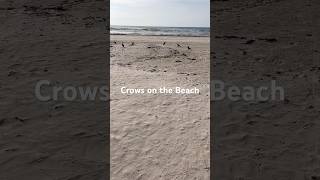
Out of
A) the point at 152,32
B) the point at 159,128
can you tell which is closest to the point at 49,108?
the point at 159,128

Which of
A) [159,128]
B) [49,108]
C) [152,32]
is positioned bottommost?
→ [159,128]

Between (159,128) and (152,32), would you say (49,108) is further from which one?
(152,32)

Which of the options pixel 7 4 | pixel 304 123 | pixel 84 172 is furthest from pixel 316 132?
pixel 7 4

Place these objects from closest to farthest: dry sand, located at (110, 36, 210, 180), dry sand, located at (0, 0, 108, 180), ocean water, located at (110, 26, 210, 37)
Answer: dry sand, located at (0, 0, 108, 180), dry sand, located at (110, 36, 210, 180), ocean water, located at (110, 26, 210, 37)

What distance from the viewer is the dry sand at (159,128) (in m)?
5.07

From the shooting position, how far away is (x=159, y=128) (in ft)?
20.7

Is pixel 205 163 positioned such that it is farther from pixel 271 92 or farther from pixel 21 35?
pixel 21 35

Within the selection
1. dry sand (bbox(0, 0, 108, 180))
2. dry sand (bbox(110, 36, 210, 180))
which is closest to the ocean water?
dry sand (bbox(0, 0, 108, 180))

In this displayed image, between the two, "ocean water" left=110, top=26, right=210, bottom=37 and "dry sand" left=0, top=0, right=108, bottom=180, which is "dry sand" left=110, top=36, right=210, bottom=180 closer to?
"dry sand" left=0, top=0, right=108, bottom=180

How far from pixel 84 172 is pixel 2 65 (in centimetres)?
512

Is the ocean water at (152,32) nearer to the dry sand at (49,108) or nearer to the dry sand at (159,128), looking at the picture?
the dry sand at (49,108)

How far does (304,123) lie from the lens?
6.41m

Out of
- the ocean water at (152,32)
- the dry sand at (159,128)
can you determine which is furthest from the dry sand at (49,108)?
the ocean water at (152,32)

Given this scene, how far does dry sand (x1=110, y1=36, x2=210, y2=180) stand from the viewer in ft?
16.6
